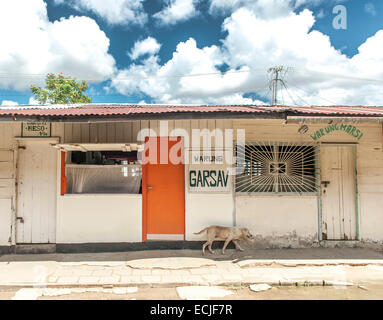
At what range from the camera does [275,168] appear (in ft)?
17.8

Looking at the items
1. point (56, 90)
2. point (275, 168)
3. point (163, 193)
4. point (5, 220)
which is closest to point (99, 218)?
point (163, 193)

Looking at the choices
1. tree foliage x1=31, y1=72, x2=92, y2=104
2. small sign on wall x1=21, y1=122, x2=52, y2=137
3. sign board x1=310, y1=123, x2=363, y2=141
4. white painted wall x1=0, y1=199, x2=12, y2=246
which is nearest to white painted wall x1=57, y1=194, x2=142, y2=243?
white painted wall x1=0, y1=199, x2=12, y2=246

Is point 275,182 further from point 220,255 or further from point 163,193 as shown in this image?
point 163,193

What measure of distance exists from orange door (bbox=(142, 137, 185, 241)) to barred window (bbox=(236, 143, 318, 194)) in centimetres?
123

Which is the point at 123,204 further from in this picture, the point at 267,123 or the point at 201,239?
the point at 267,123

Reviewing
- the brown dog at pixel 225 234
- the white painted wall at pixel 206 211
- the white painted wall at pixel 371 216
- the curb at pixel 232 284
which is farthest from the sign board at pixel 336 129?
the curb at pixel 232 284

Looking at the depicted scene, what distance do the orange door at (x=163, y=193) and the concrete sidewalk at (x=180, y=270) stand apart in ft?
1.51

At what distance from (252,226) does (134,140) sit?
2.95 meters

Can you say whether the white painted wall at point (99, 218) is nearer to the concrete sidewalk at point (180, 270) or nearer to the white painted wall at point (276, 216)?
the concrete sidewalk at point (180, 270)

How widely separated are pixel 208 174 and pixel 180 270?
6.21 feet

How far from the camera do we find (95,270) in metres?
4.29

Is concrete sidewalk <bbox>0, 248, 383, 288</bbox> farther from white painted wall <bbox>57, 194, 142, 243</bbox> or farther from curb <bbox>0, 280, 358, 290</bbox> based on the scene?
white painted wall <bbox>57, 194, 142, 243</bbox>

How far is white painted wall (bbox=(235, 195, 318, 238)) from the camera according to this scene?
17.3ft

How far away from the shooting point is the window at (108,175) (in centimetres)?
529
